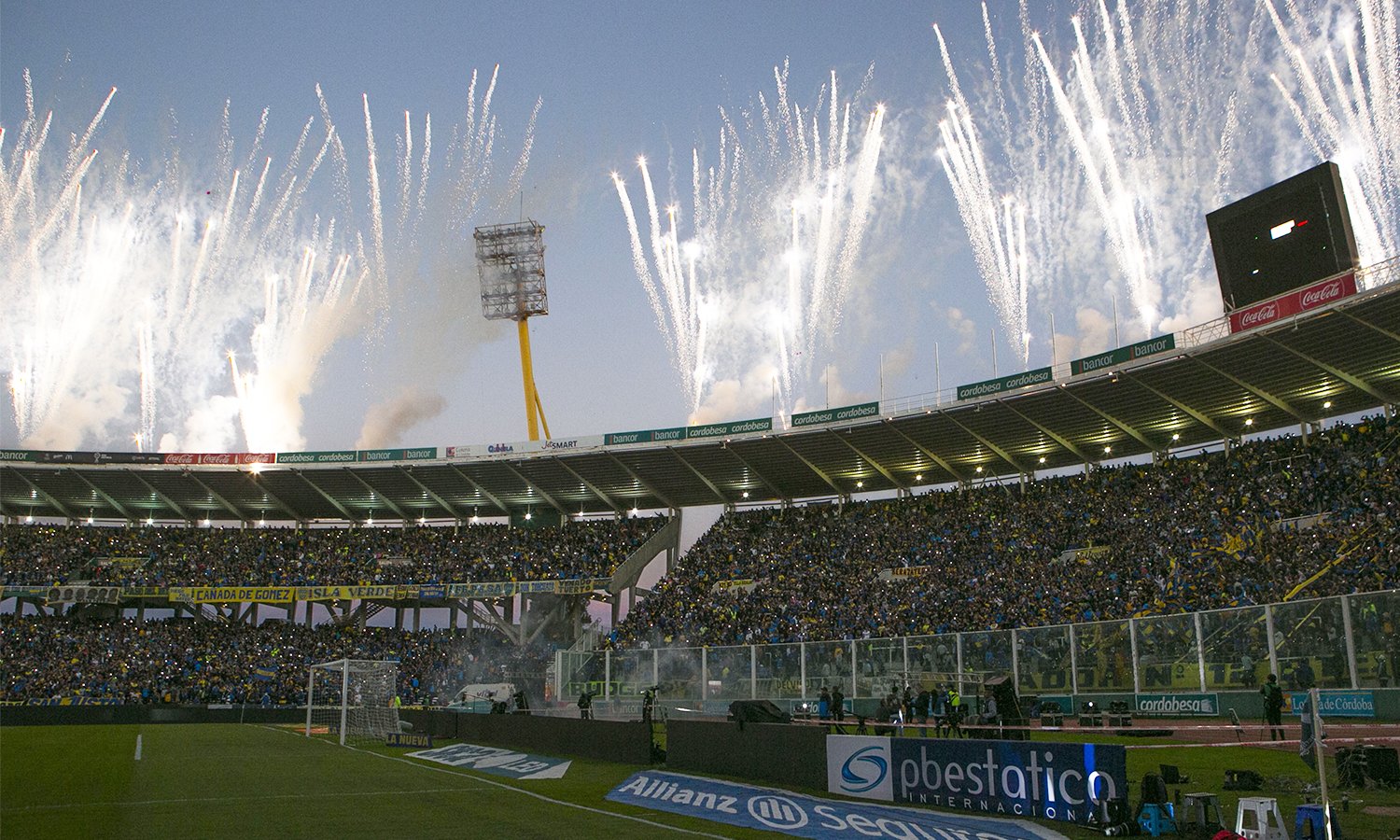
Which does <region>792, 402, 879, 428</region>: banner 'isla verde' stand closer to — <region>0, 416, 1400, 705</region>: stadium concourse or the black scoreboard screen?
<region>0, 416, 1400, 705</region>: stadium concourse

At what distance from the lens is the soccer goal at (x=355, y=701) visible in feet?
117

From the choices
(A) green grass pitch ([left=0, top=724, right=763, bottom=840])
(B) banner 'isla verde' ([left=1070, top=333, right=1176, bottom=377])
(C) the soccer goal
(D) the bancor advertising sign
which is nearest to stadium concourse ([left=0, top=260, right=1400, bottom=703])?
(B) banner 'isla verde' ([left=1070, top=333, right=1176, bottom=377])

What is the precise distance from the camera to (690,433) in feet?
169

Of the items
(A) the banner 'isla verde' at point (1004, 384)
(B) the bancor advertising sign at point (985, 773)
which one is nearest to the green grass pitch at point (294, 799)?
(B) the bancor advertising sign at point (985, 773)

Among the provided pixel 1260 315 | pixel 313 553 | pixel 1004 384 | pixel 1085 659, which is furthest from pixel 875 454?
pixel 313 553

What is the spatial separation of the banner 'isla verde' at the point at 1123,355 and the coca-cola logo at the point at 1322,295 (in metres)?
4.53

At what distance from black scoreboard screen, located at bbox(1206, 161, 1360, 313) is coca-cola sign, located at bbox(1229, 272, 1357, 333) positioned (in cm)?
220

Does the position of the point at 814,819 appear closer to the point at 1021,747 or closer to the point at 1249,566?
the point at 1021,747

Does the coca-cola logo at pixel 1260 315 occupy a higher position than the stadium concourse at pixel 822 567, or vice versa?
the coca-cola logo at pixel 1260 315

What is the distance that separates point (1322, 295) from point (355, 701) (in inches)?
1524

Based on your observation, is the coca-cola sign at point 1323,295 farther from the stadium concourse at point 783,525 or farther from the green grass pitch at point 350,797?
the green grass pitch at point 350,797

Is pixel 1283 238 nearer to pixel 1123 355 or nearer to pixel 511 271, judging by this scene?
pixel 1123 355

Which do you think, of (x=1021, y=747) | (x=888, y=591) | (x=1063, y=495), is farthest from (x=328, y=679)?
(x=1021, y=747)

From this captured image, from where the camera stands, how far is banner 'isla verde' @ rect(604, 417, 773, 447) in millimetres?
50094
